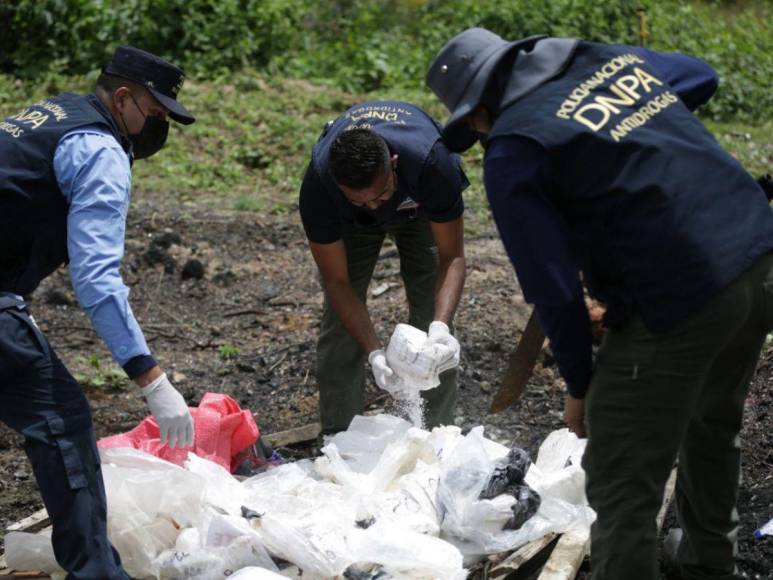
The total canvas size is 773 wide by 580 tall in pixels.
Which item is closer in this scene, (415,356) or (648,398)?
(648,398)

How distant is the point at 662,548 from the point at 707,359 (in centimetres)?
122

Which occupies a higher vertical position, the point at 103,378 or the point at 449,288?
the point at 449,288

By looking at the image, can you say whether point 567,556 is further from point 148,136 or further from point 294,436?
point 148,136

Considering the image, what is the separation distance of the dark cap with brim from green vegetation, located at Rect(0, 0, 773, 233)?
562 cm

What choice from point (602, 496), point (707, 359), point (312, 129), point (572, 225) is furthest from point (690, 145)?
point (312, 129)

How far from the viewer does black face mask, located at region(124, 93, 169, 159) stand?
3.73 metres

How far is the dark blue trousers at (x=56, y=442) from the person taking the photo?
10.9 ft

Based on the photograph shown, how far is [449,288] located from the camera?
4.45 meters

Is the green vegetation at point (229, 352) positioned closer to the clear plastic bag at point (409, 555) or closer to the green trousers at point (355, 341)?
the green trousers at point (355, 341)

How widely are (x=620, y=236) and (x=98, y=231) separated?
4.89 ft

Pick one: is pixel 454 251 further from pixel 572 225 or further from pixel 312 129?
pixel 312 129

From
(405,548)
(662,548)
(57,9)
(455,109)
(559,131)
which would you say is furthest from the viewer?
(57,9)

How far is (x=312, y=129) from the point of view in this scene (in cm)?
991

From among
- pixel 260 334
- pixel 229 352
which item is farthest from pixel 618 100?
pixel 260 334
